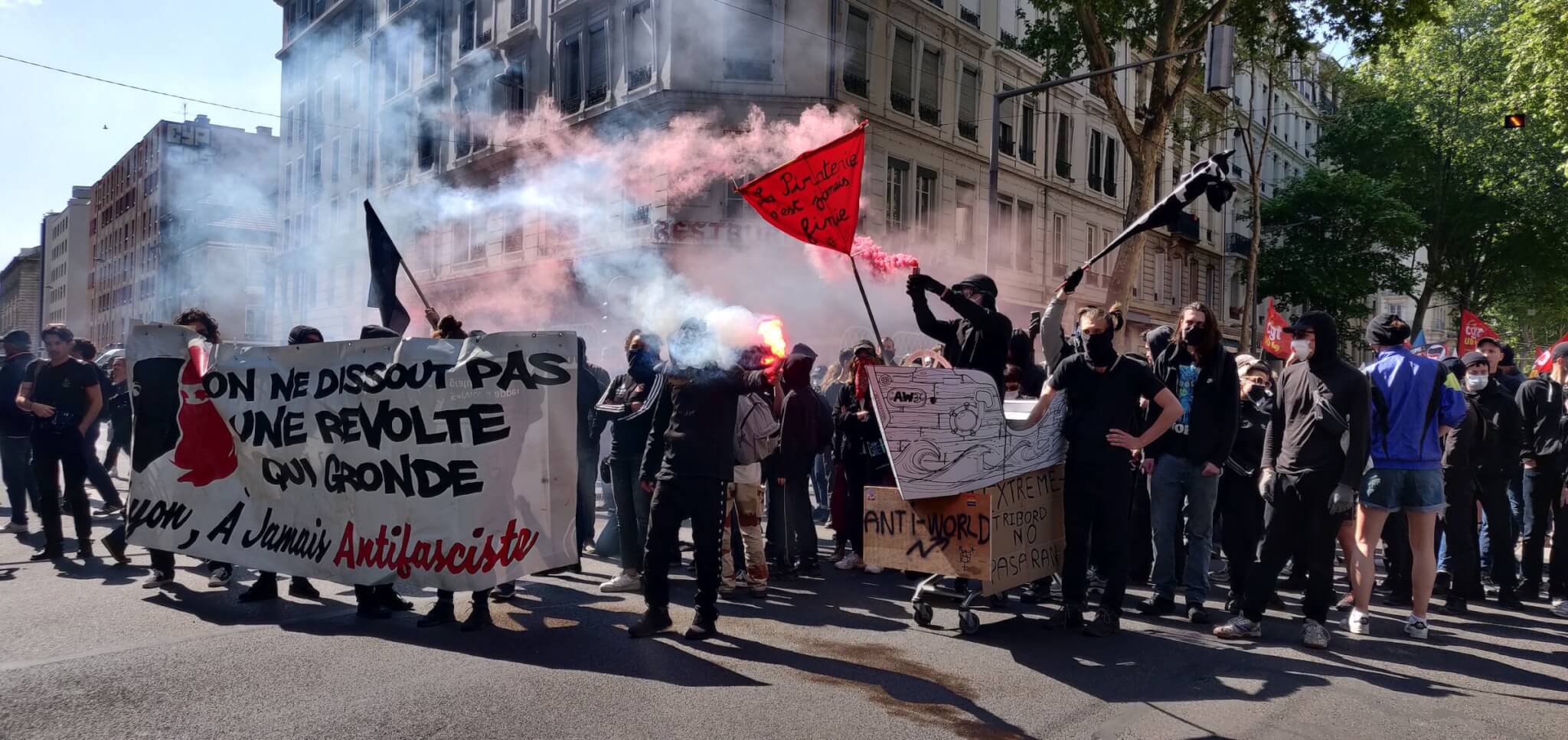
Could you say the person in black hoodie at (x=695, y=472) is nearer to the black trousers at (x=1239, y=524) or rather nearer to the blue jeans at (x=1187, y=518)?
the blue jeans at (x=1187, y=518)

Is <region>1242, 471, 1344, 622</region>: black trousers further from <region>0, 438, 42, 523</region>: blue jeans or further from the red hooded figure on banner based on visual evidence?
<region>0, 438, 42, 523</region>: blue jeans

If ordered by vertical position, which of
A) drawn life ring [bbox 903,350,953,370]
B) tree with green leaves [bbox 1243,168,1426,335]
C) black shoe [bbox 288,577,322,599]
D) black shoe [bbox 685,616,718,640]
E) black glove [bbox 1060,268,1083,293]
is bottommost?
black shoe [bbox 288,577,322,599]

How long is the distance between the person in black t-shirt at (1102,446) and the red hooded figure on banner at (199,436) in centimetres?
499

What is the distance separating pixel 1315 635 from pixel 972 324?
8.28 feet

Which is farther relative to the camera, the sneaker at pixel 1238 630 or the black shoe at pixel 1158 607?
the black shoe at pixel 1158 607

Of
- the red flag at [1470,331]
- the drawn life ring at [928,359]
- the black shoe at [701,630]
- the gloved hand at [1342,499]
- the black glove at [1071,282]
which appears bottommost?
the black shoe at [701,630]

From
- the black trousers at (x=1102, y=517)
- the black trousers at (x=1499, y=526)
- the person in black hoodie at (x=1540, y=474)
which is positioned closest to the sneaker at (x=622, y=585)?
the black trousers at (x=1102, y=517)

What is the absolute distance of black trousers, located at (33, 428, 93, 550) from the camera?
7836 millimetres

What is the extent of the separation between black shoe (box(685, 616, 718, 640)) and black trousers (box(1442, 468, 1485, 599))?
4.99 m

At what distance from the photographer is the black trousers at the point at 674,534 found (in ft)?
18.5

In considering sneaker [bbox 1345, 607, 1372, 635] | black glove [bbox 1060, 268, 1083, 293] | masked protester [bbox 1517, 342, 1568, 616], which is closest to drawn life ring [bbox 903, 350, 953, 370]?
black glove [bbox 1060, 268, 1083, 293]

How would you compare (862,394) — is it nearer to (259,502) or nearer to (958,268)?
(259,502)

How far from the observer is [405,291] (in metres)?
28.9

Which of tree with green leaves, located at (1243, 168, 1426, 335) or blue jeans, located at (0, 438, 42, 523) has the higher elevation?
tree with green leaves, located at (1243, 168, 1426, 335)
